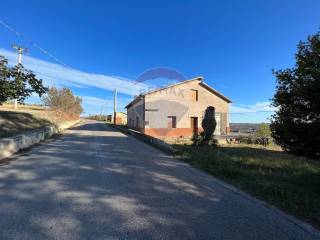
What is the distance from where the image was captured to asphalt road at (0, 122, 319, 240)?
4.07 m

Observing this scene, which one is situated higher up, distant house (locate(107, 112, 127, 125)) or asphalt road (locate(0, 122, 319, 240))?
distant house (locate(107, 112, 127, 125))

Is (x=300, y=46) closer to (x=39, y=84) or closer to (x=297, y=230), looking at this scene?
(x=297, y=230)

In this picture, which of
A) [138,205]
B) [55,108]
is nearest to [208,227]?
[138,205]

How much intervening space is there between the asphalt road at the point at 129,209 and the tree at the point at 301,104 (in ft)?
27.1

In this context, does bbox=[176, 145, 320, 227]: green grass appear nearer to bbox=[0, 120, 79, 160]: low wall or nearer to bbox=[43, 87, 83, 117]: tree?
bbox=[0, 120, 79, 160]: low wall

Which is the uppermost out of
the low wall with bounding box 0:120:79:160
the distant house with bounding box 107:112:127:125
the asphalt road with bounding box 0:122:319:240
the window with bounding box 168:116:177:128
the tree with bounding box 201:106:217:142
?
the distant house with bounding box 107:112:127:125

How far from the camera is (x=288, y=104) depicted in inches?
623

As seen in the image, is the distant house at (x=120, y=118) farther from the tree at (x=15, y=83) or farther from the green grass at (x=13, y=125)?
the tree at (x=15, y=83)

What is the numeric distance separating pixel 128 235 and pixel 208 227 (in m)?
1.26

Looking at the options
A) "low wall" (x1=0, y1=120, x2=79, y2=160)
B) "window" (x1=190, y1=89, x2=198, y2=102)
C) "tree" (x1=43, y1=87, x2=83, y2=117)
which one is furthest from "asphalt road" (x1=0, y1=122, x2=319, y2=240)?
"tree" (x1=43, y1=87, x2=83, y2=117)

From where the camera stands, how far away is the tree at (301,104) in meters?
13.5

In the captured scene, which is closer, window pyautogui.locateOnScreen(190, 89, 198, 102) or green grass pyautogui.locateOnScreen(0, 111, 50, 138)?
green grass pyautogui.locateOnScreen(0, 111, 50, 138)

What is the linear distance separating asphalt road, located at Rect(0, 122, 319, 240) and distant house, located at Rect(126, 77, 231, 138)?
23.2m

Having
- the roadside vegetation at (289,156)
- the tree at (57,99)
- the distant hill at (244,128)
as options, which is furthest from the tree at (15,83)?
the tree at (57,99)
